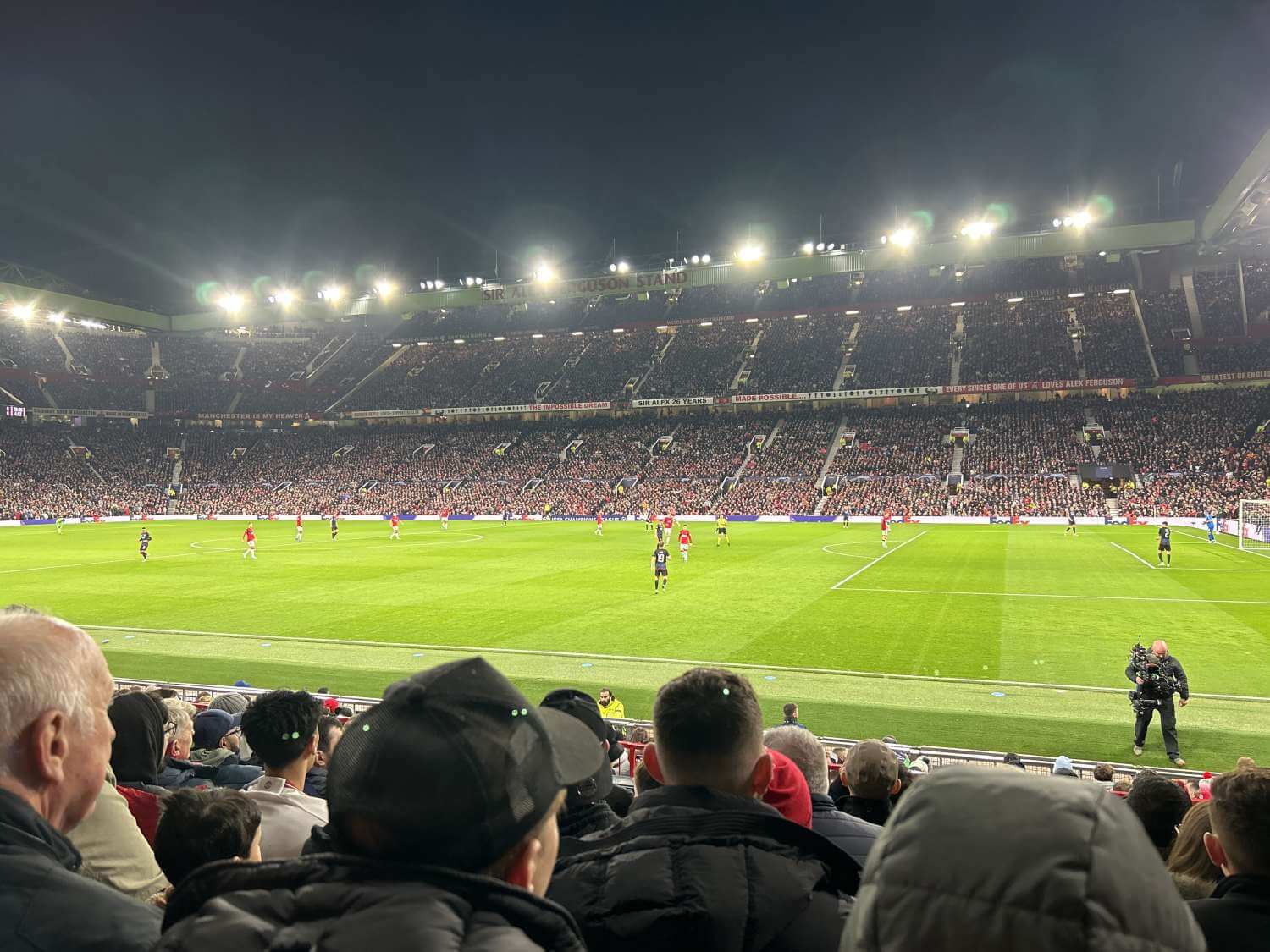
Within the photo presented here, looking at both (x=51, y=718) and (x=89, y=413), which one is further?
(x=89, y=413)

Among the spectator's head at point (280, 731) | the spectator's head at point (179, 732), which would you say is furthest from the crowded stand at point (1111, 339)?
the spectator's head at point (280, 731)

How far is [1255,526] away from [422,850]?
4668 centimetres

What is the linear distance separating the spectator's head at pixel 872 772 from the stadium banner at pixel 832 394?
2750 inches

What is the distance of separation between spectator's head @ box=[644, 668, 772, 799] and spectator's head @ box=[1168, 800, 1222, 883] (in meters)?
2.22

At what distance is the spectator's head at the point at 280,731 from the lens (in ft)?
15.7

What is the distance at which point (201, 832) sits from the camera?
11.0 ft

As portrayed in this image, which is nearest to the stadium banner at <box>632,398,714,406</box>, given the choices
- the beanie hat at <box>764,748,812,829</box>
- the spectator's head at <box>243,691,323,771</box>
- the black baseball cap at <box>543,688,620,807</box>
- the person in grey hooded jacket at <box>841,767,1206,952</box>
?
the spectator's head at <box>243,691,323,771</box>

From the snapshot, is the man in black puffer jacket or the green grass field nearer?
the man in black puffer jacket

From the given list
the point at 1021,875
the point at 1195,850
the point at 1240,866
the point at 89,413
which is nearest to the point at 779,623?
the point at 1195,850

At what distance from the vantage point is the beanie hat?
10.9 feet

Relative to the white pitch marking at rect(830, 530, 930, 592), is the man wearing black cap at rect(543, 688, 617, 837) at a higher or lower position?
higher

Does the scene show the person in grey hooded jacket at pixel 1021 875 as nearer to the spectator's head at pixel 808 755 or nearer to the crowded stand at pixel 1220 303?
the spectator's head at pixel 808 755

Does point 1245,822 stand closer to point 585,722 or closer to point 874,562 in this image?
point 585,722

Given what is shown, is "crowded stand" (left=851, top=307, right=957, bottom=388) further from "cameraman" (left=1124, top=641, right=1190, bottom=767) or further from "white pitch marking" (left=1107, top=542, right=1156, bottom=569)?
"cameraman" (left=1124, top=641, right=1190, bottom=767)
